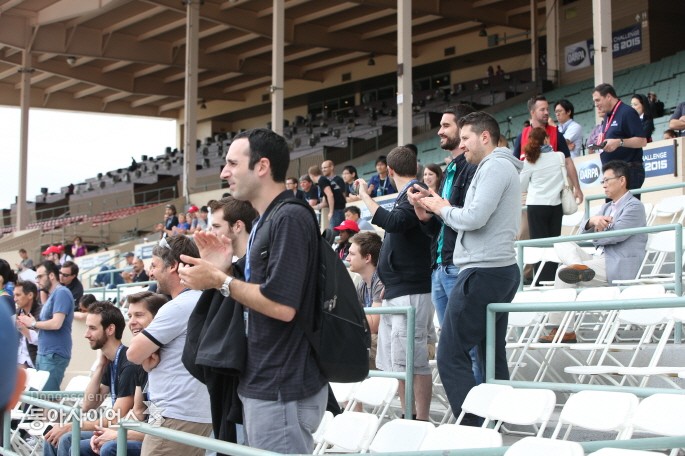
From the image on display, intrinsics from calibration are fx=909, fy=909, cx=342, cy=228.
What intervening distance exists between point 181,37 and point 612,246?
25868 millimetres

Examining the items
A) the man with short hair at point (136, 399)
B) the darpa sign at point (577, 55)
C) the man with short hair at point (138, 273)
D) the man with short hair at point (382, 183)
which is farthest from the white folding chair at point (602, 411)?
the darpa sign at point (577, 55)

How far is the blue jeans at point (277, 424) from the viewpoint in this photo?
324 centimetres

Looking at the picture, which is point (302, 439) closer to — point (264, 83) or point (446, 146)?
point (446, 146)

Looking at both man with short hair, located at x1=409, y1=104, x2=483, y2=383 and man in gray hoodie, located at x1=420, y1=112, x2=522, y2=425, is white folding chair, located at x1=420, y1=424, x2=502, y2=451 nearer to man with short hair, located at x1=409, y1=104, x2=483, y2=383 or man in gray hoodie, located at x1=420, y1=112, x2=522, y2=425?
man in gray hoodie, located at x1=420, y1=112, x2=522, y2=425

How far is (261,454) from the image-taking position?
2590mm

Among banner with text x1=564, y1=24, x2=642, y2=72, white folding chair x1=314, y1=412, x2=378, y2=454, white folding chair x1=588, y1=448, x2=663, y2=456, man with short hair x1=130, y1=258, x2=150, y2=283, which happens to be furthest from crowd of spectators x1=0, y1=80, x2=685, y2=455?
banner with text x1=564, y1=24, x2=642, y2=72

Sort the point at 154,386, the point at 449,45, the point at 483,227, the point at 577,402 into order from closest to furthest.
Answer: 1. the point at 577,402
2. the point at 154,386
3. the point at 483,227
4. the point at 449,45

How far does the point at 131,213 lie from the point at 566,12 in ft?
50.6

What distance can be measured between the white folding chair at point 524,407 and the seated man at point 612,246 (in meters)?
3.01

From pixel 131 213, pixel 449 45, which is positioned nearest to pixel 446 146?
pixel 131 213

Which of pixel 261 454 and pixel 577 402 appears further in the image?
pixel 577 402

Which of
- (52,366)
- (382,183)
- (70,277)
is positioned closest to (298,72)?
(382,183)

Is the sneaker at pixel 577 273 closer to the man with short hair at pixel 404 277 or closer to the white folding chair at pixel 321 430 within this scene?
the man with short hair at pixel 404 277

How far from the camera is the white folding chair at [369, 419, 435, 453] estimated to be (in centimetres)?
395
